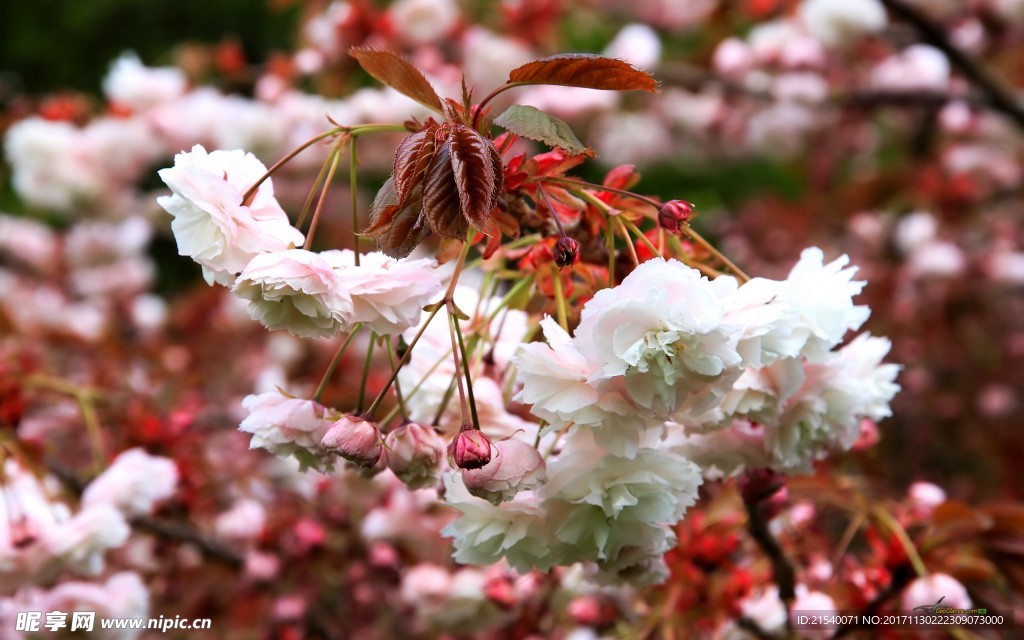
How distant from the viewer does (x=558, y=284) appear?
25.9 inches

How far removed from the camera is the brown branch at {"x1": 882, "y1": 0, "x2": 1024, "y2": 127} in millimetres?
1789

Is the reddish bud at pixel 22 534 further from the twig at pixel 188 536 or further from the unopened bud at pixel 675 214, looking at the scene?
the unopened bud at pixel 675 214

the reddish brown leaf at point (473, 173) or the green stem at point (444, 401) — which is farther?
the green stem at point (444, 401)

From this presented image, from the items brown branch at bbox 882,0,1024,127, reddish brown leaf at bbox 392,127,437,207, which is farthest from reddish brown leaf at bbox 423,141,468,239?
brown branch at bbox 882,0,1024,127

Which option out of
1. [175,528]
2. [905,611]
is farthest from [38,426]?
[905,611]

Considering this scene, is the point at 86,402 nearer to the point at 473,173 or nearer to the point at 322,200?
the point at 322,200

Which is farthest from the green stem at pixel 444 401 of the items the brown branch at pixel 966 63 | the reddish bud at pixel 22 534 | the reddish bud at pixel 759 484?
the brown branch at pixel 966 63

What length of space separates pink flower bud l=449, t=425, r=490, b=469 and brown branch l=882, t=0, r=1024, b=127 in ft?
5.34

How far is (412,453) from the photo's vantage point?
609 millimetres

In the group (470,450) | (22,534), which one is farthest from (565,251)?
(22,534)

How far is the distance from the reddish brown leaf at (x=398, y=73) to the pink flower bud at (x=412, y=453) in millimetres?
239

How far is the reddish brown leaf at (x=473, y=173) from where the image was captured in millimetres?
536

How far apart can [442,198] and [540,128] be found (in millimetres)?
80

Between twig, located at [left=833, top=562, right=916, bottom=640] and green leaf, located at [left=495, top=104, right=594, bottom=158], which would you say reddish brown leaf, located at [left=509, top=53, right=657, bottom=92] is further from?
twig, located at [left=833, top=562, right=916, bottom=640]
